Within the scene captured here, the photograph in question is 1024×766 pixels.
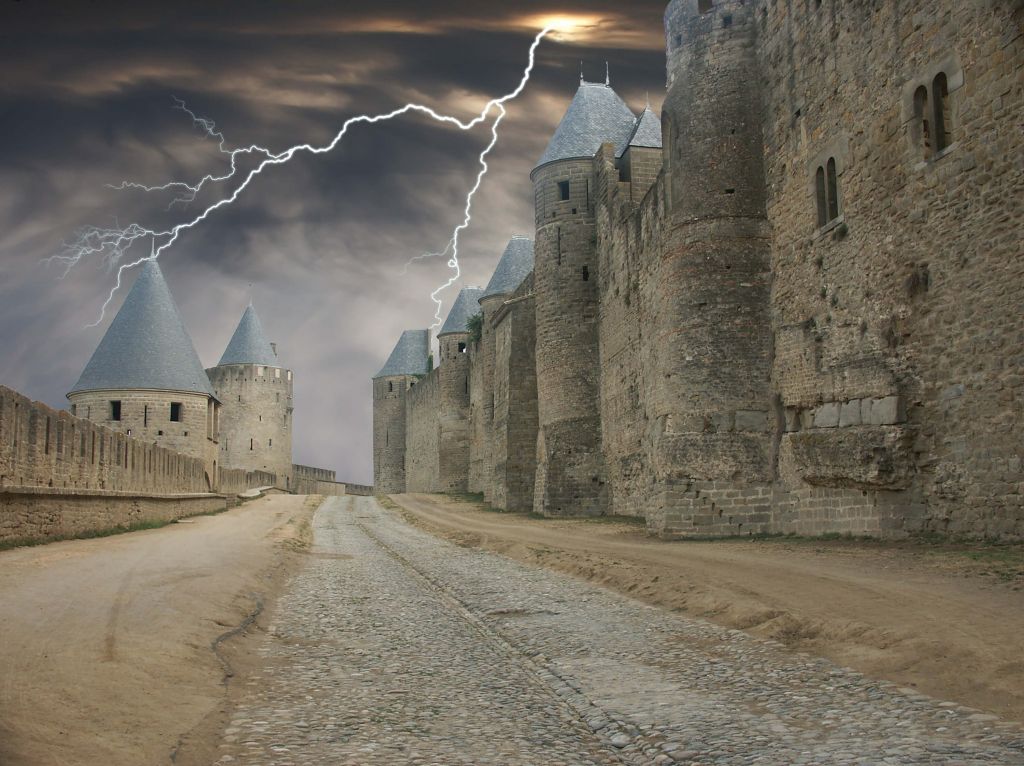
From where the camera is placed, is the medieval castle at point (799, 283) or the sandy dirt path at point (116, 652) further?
the medieval castle at point (799, 283)

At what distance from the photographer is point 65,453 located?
1669cm

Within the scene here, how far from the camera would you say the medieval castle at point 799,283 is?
11602 mm

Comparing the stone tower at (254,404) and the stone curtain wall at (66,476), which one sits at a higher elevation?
the stone tower at (254,404)

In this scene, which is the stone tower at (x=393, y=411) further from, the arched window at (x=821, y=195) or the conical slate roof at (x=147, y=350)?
the arched window at (x=821, y=195)

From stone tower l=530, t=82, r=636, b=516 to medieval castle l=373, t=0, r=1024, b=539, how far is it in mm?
64

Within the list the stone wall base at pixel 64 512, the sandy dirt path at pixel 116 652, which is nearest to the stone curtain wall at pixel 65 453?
the stone wall base at pixel 64 512

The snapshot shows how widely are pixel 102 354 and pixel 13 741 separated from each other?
39.4 m

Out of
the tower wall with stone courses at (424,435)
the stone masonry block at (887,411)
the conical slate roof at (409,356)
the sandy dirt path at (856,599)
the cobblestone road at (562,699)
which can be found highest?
the conical slate roof at (409,356)

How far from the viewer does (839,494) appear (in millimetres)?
14711

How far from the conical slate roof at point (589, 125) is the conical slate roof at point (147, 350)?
64.3 ft

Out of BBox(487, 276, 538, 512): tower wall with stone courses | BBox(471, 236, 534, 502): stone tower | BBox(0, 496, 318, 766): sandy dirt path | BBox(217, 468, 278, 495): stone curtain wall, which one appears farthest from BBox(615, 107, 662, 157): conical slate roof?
BBox(217, 468, 278, 495): stone curtain wall

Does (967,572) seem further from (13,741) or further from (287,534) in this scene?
(287,534)

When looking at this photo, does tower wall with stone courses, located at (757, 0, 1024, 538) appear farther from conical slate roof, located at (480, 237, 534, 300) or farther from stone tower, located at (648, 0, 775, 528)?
conical slate roof, located at (480, 237, 534, 300)

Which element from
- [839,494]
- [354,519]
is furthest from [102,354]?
[839,494]
